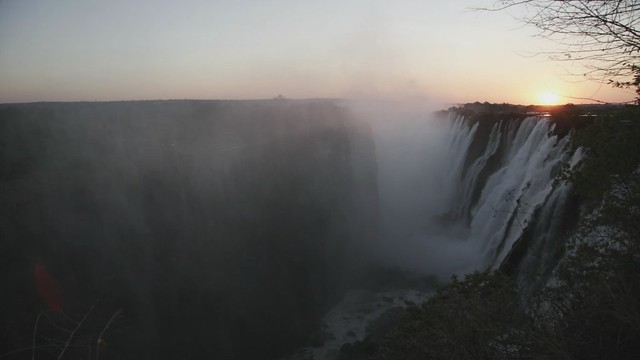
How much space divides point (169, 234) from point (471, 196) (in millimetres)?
14718

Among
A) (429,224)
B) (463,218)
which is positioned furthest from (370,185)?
(463,218)

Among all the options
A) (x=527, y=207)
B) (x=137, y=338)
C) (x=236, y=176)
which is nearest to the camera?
(x=527, y=207)

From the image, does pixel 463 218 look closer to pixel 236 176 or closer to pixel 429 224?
pixel 429 224

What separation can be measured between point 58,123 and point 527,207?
84.2 feet

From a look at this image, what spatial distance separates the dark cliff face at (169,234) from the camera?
40.9ft

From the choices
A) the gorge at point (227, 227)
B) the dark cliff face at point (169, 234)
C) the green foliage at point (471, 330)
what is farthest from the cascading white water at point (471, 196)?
the dark cliff face at point (169, 234)

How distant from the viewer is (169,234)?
15.8 meters

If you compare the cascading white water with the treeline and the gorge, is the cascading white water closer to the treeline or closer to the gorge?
the gorge

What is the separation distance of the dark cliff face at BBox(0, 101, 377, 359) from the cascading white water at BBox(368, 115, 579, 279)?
3.69m

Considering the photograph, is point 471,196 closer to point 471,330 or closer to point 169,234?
point 169,234

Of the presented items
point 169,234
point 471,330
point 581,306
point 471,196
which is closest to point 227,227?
point 169,234

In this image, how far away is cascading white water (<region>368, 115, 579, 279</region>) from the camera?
1212cm

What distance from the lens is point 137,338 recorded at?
12516 millimetres

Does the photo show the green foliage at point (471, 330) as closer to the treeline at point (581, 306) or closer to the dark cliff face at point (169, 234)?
the treeline at point (581, 306)
